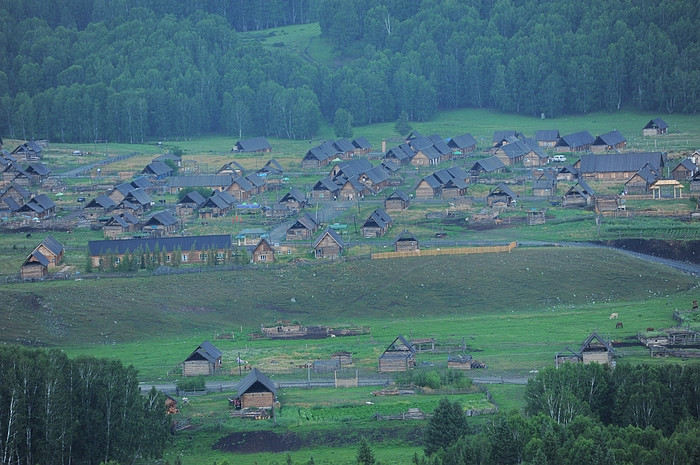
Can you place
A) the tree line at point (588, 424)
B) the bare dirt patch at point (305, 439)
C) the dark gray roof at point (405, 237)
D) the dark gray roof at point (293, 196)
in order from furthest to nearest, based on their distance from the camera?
the dark gray roof at point (293, 196)
the dark gray roof at point (405, 237)
the bare dirt patch at point (305, 439)
the tree line at point (588, 424)

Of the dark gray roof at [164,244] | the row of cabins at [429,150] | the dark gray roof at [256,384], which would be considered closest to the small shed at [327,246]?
the dark gray roof at [164,244]

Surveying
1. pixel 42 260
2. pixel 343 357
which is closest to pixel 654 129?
pixel 42 260

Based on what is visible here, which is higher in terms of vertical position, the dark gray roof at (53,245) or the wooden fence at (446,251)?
the dark gray roof at (53,245)

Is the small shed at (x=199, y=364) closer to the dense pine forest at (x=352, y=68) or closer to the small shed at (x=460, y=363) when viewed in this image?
the small shed at (x=460, y=363)

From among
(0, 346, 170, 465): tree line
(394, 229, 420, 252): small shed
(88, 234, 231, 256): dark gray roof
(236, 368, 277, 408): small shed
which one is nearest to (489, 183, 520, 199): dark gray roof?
(394, 229, 420, 252): small shed

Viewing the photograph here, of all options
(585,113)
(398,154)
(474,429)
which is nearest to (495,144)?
(398,154)

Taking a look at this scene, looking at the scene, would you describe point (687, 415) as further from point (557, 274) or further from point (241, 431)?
point (557, 274)

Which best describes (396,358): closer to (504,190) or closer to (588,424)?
(588,424)
